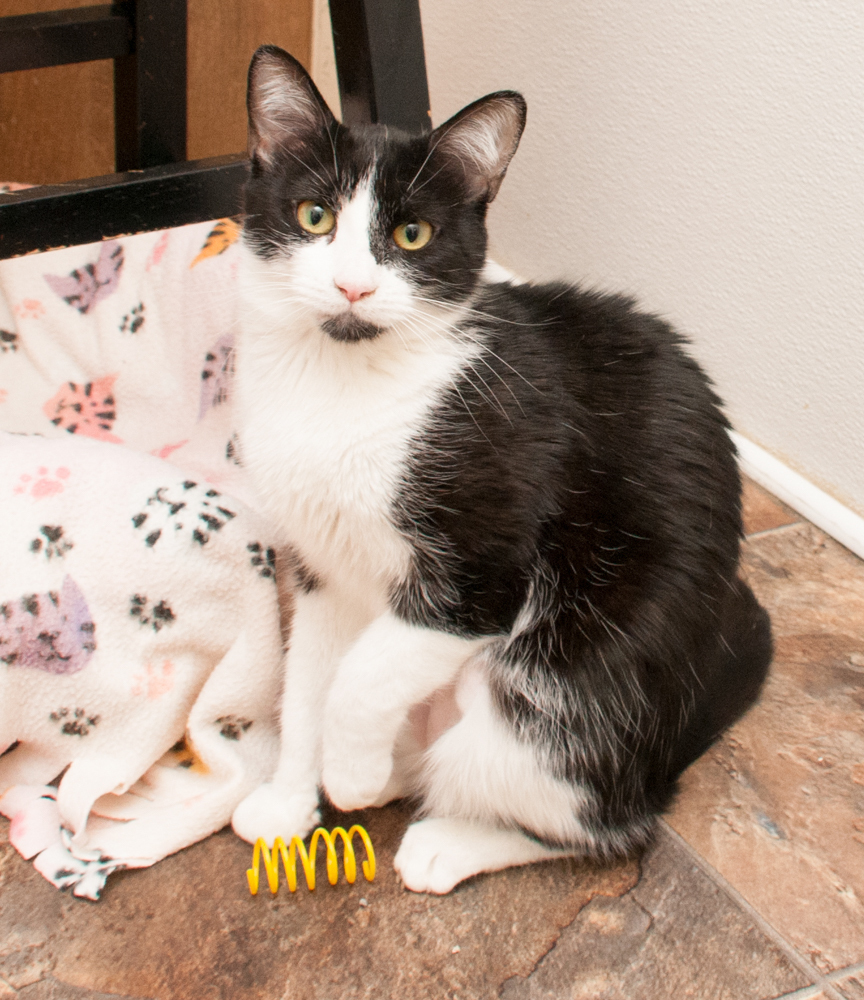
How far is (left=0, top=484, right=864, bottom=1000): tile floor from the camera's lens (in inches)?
35.4

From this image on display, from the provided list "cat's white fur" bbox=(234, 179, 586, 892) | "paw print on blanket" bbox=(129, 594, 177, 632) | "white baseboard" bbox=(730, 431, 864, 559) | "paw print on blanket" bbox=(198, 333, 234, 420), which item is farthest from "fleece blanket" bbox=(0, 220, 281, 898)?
"white baseboard" bbox=(730, 431, 864, 559)

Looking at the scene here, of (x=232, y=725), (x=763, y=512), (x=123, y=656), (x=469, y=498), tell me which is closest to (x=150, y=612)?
(x=123, y=656)

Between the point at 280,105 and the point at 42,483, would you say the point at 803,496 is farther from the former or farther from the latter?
the point at 42,483

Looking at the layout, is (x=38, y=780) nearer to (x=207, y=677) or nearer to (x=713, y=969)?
(x=207, y=677)

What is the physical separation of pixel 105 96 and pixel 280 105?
128 centimetres

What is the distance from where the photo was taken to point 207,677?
1143 millimetres

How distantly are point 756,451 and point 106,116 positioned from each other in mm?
1506

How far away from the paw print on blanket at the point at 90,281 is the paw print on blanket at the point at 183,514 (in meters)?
0.51

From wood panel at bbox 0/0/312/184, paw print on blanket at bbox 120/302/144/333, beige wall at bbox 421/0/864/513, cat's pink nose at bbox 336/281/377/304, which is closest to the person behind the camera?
cat's pink nose at bbox 336/281/377/304

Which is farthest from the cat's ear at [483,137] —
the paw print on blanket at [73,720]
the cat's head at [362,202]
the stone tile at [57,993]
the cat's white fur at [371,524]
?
the stone tile at [57,993]

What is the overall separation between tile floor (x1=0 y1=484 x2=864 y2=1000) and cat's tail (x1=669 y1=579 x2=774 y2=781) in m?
0.07

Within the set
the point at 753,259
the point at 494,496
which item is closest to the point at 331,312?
→ the point at 494,496

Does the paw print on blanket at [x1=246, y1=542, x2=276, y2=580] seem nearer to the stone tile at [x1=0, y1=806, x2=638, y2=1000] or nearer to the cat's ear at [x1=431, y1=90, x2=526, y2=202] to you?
the stone tile at [x1=0, y1=806, x2=638, y2=1000]

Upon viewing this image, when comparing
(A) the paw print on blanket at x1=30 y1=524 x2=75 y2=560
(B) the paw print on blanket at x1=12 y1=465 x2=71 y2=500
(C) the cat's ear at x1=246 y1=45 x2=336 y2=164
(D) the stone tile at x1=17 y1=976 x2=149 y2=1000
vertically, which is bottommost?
(D) the stone tile at x1=17 y1=976 x2=149 y2=1000
